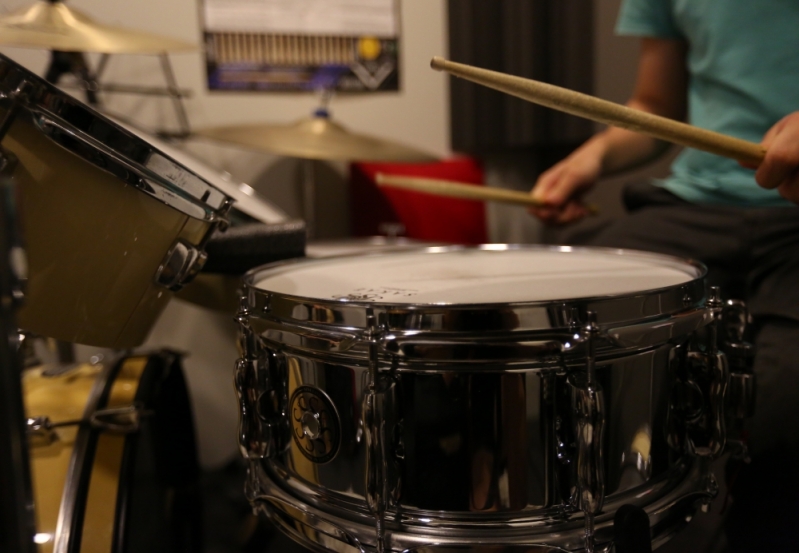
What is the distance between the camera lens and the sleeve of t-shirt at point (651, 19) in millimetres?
1093

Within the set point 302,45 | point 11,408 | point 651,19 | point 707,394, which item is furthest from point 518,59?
point 11,408

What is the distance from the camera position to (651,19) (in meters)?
1.10

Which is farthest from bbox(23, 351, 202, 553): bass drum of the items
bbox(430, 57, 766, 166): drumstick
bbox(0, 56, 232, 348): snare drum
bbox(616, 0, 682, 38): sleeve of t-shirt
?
bbox(616, 0, 682, 38): sleeve of t-shirt

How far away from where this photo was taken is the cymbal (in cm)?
72

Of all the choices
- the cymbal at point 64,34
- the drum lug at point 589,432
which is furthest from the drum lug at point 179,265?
the drum lug at point 589,432

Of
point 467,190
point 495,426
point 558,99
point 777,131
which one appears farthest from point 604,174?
point 495,426

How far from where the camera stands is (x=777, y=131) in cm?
64

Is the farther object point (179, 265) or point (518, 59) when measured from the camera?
point (518, 59)

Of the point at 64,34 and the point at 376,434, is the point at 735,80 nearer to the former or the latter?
the point at 376,434

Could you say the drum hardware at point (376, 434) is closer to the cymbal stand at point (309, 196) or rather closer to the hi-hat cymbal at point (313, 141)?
the hi-hat cymbal at point (313, 141)

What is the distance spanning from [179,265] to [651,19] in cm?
98

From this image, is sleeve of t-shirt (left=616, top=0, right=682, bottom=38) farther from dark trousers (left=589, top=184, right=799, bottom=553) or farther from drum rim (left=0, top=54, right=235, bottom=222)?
drum rim (left=0, top=54, right=235, bottom=222)

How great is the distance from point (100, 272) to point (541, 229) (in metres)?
1.25

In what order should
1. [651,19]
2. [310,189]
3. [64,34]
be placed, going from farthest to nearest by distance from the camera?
[310,189] < [651,19] < [64,34]
